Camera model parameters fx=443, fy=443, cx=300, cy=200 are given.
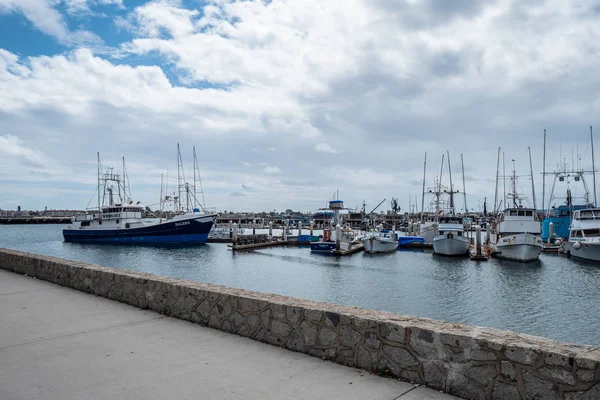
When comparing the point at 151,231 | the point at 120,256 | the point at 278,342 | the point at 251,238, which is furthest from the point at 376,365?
the point at 151,231

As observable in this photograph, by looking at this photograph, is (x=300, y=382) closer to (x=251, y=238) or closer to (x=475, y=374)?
(x=475, y=374)

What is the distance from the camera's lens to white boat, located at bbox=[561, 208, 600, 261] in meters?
42.3

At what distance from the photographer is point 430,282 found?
31.4 m

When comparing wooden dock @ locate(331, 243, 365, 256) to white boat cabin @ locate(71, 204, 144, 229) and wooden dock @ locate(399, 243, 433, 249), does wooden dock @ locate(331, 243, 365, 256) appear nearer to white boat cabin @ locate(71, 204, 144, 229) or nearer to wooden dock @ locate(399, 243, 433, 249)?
wooden dock @ locate(399, 243, 433, 249)

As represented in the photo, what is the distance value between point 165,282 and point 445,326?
17.0 ft

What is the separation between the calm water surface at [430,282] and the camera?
20.8 meters

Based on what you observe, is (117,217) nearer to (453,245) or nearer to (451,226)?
(451,226)

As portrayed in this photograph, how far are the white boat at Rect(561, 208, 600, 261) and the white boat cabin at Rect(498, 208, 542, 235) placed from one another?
3.38m

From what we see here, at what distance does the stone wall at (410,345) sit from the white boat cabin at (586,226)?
45875 millimetres

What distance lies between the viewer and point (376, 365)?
16.7ft

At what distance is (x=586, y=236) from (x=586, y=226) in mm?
1277

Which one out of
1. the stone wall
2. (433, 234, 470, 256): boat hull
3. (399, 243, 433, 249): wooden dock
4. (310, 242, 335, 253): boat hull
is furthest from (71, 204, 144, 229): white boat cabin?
the stone wall

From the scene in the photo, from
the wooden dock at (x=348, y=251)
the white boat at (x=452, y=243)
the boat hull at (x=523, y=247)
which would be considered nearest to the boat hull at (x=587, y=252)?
the boat hull at (x=523, y=247)

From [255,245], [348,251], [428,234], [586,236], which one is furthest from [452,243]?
[255,245]
